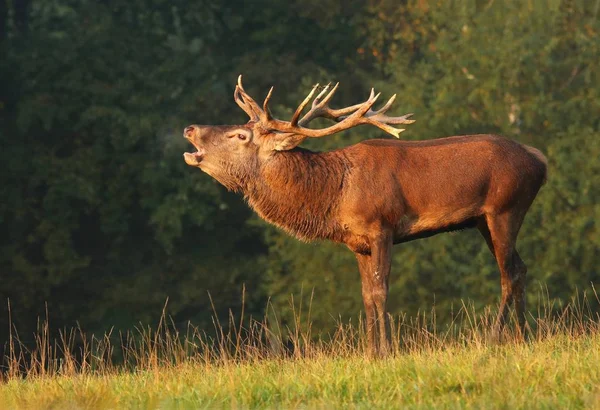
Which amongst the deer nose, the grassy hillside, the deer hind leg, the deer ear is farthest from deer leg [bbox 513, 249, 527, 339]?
the deer nose

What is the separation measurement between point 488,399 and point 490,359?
1210 millimetres

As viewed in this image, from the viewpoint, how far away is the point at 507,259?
43.1ft

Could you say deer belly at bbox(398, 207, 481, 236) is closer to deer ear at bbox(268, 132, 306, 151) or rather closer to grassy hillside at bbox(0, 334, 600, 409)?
deer ear at bbox(268, 132, 306, 151)

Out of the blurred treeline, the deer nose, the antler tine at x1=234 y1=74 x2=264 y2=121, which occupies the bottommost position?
the blurred treeline

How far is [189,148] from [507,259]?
1978cm

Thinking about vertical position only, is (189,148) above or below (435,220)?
below

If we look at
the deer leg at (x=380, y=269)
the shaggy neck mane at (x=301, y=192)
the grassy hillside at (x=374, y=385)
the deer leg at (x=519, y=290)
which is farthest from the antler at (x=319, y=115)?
the grassy hillside at (x=374, y=385)

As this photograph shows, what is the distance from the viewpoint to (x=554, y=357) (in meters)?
9.86

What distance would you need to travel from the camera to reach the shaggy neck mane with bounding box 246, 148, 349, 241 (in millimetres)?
12969

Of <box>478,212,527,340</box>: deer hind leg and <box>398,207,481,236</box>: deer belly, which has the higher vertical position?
<box>398,207,481,236</box>: deer belly

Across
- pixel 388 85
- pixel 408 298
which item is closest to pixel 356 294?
pixel 408 298

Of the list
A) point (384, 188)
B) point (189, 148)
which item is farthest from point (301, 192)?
point (189, 148)

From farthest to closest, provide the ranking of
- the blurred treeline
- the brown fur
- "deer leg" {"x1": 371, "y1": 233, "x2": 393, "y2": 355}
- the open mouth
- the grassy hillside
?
1. the blurred treeline
2. the open mouth
3. the brown fur
4. "deer leg" {"x1": 371, "y1": 233, "x2": 393, "y2": 355}
5. the grassy hillside

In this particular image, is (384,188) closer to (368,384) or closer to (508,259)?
(508,259)
